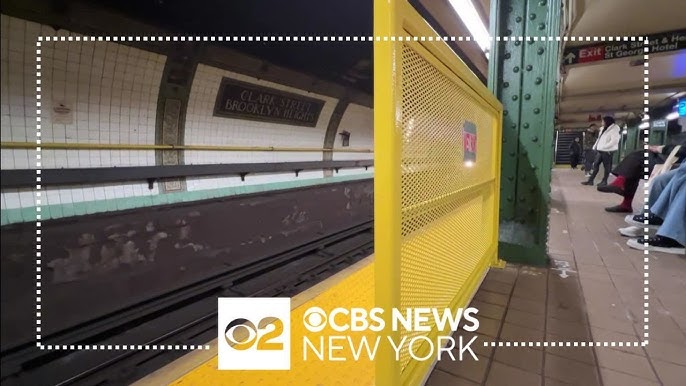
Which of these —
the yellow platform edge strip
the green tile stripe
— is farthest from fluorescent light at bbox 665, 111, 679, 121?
the yellow platform edge strip

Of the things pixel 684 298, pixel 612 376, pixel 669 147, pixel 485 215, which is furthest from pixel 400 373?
pixel 669 147

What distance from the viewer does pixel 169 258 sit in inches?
139

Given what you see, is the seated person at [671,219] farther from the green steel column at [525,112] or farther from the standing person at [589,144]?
the standing person at [589,144]

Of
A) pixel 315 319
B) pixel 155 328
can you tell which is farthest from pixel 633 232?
pixel 155 328

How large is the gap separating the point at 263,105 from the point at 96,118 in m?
2.34

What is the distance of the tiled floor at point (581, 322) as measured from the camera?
1665mm

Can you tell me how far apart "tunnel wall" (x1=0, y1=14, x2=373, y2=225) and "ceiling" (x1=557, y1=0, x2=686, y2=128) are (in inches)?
239

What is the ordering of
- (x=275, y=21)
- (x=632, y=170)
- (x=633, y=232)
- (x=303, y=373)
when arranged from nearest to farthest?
(x=303, y=373) → (x=275, y=21) → (x=633, y=232) → (x=632, y=170)

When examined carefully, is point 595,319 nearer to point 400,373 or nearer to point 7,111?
point 400,373

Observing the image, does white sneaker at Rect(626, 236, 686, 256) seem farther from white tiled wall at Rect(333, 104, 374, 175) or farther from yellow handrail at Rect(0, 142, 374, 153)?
white tiled wall at Rect(333, 104, 374, 175)

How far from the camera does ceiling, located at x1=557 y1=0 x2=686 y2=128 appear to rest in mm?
5680

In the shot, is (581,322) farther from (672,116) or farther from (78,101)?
(672,116)

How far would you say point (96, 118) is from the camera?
3.25 m

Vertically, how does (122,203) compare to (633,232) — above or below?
above
